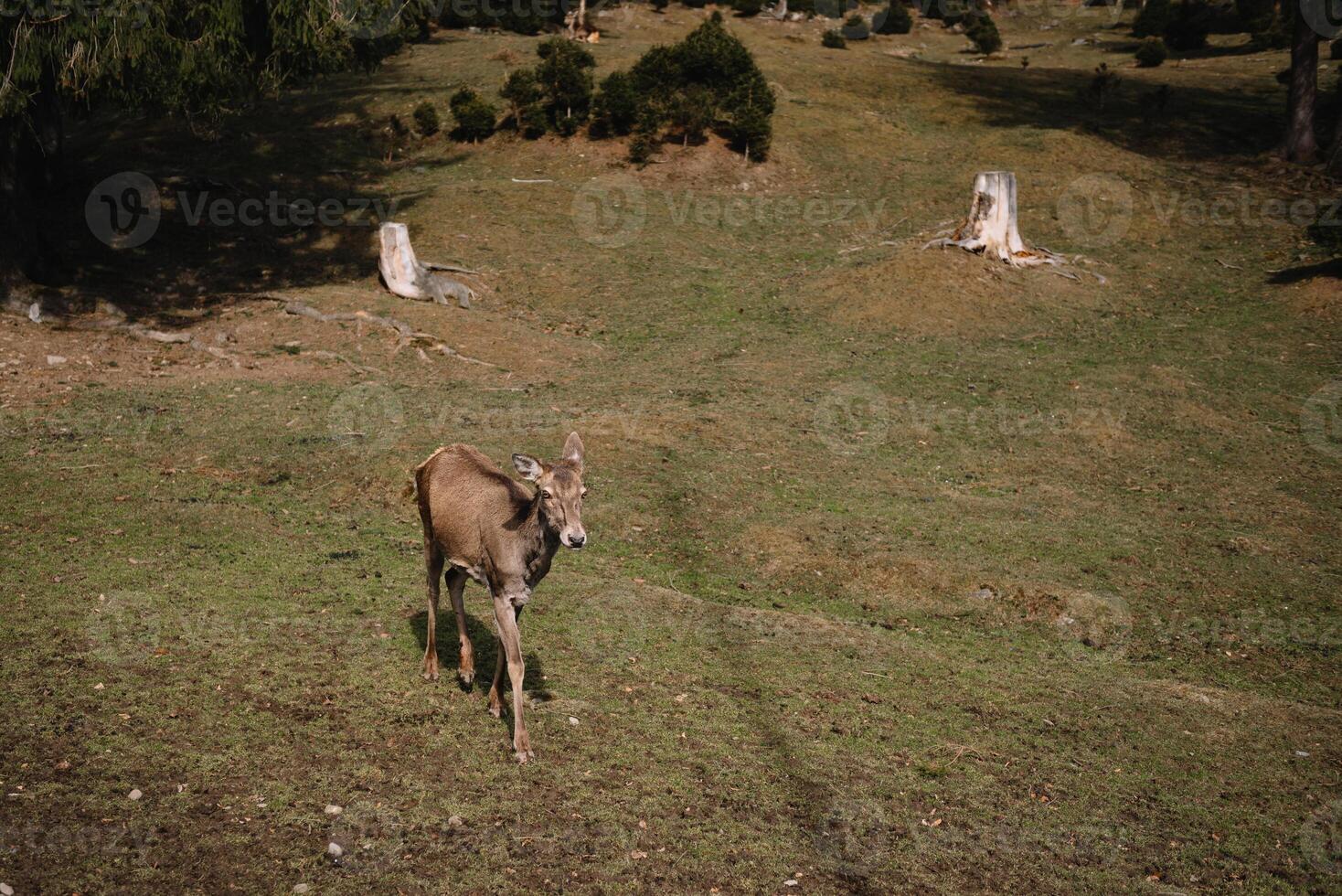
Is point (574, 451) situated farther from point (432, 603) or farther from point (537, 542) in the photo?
point (432, 603)

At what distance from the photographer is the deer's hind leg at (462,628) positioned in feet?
33.6

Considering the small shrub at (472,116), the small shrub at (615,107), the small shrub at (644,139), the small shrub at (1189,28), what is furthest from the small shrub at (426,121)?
the small shrub at (1189,28)

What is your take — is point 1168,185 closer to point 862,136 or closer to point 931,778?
point 862,136

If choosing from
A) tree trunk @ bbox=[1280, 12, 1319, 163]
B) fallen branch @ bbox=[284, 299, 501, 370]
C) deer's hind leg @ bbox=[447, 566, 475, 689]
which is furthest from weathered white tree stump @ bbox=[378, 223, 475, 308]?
tree trunk @ bbox=[1280, 12, 1319, 163]

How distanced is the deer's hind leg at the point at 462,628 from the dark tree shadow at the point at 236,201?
15691mm

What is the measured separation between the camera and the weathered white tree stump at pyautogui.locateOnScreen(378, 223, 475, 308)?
25469 mm

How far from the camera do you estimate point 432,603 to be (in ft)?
34.6

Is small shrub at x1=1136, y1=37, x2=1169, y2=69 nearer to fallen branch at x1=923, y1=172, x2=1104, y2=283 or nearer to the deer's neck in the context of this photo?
fallen branch at x1=923, y1=172, x2=1104, y2=283

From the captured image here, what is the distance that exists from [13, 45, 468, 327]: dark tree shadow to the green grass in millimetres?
961

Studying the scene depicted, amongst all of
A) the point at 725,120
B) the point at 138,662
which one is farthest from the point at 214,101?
the point at 725,120

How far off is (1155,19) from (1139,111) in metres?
17.5

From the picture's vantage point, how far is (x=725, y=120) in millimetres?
37938

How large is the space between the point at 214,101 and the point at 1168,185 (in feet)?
92.6

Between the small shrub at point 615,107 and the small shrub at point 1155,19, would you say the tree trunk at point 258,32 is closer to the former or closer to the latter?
the small shrub at point 615,107
